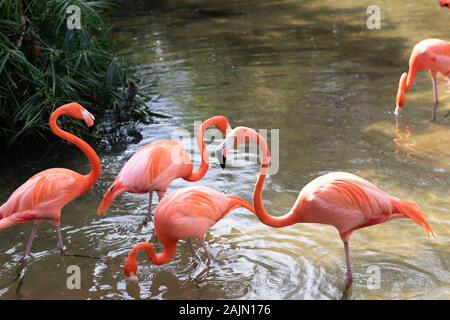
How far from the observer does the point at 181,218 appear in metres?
3.54

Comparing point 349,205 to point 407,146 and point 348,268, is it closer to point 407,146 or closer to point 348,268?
point 348,268

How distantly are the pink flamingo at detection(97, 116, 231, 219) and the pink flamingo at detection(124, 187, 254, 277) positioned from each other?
0.43m

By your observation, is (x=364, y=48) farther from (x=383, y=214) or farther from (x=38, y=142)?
(x=383, y=214)

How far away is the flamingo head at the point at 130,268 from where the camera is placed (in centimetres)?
347

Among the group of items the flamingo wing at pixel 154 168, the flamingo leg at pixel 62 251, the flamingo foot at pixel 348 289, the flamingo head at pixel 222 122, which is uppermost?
the flamingo head at pixel 222 122

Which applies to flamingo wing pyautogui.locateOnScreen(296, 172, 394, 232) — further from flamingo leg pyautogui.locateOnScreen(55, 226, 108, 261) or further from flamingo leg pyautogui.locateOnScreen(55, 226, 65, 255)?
flamingo leg pyautogui.locateOnScreen(55, 226, 65, 255)

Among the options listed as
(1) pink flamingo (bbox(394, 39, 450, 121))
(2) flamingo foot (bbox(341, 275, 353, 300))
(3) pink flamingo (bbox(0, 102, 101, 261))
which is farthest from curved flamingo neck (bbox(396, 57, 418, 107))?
(3) pink flamingo (bbox(0, 102, 101, 261))

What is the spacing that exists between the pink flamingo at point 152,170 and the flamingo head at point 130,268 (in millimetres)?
610

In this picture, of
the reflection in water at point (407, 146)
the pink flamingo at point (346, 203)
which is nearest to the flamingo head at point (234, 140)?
the pink flamingo at point (346, 203)

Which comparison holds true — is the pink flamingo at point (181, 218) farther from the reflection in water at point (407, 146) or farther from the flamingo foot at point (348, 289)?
the reflection in water at point (407, 146)

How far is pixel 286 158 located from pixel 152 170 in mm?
1433

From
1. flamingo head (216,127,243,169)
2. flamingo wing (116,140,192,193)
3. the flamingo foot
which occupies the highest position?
flamingo head (216,127,243,169)

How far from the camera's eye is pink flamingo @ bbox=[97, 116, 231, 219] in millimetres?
4023
